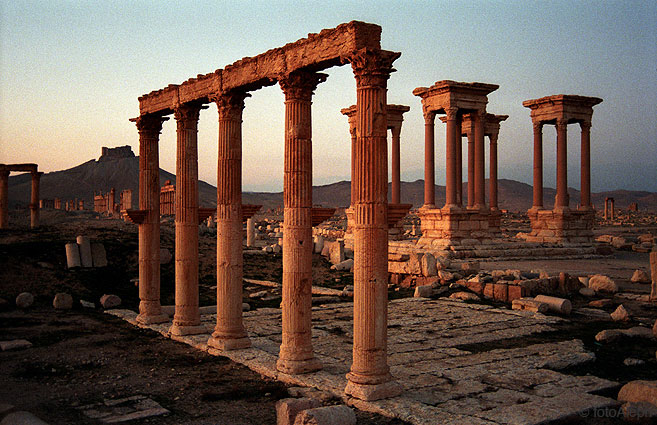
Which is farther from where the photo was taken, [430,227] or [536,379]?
[430,227]

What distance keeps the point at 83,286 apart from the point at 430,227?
1632 cm

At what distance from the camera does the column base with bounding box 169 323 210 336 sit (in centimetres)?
1422

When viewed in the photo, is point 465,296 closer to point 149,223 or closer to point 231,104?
point 149,223

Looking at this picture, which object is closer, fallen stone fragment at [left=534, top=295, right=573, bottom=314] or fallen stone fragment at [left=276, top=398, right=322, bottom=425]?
fallen stone fragment at [left=276, top=398, right=322, bottom=425]

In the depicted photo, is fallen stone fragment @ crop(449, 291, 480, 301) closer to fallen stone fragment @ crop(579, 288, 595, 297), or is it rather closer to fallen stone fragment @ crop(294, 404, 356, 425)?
fallen stone fragment @ crop(579, 288, 595, 297)

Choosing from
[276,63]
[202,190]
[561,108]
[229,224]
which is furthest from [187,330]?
[202,190]

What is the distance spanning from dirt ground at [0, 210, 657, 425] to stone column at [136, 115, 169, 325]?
2.59 feet

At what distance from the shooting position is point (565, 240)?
106ft

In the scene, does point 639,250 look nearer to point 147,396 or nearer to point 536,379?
point 536,379

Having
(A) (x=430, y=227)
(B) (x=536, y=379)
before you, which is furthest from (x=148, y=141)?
(A) (x=430, y=227)

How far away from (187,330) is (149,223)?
3.36m

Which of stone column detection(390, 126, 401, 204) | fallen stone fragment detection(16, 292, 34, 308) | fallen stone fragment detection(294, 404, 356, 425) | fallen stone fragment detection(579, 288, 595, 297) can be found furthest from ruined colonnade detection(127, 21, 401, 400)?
stone column detection(390, 126, 401, 204)

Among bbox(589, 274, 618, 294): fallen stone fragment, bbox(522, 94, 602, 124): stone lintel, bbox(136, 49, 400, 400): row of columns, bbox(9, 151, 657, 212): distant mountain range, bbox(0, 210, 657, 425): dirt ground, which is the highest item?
bbox(9, 151, 657, 212): distant mountain range

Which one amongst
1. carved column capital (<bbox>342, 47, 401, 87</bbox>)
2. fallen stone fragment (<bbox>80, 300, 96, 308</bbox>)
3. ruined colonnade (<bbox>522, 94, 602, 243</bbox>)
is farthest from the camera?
ruined colonnade (<bbox>522, 94, 602, 243</bbox>)
